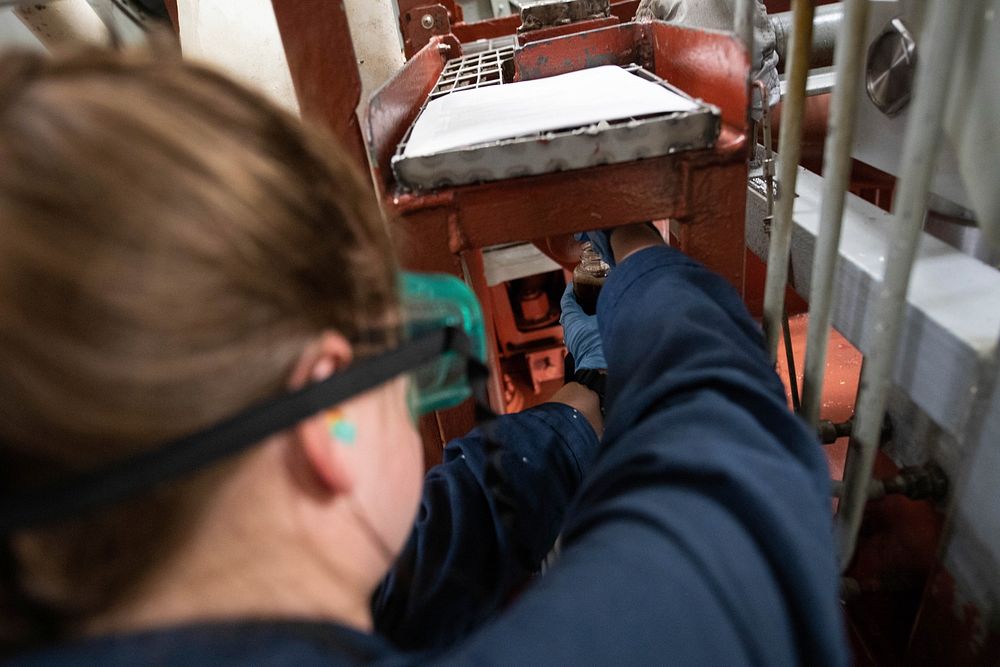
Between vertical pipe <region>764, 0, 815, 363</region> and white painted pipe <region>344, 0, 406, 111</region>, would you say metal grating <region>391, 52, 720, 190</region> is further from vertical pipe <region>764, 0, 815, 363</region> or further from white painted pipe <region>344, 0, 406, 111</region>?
white painted pipe <region>344, 0, 406, 111</region>

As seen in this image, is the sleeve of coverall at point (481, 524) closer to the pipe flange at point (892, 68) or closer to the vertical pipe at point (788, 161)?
the vertical pipe at point (788, 161)

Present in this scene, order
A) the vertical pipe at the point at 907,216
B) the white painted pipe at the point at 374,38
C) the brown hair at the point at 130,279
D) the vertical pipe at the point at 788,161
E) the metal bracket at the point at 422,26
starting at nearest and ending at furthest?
the brown hair at the point at 130,279 < the vertical pipe at the point at 907,216 < the vertical pipe at the point at 788,161 < the white painted pipe at the point at 374,38 < the metal bracket at the point at 422,26

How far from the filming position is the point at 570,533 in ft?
1.64

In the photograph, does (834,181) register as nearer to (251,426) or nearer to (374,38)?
(251,426)

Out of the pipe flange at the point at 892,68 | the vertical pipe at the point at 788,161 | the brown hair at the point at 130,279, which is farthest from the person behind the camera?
the pipe flange at the point at 892,68

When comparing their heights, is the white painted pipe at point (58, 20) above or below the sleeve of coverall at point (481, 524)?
above

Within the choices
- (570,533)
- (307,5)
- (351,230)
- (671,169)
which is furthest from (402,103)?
(570,533)

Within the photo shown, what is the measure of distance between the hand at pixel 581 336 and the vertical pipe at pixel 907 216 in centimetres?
43

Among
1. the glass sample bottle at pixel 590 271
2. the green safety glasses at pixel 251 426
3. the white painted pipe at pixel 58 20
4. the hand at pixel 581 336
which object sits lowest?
the hand at pixel 581 336

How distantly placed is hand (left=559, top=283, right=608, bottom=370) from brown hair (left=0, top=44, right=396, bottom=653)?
2.44 feet

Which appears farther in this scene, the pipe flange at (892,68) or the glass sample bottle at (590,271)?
the glass sample bottle at (590,271)

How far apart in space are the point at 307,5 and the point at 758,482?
2.04 feet

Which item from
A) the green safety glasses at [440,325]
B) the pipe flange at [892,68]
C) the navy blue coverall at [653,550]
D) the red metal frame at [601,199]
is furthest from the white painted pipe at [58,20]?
the pipe flange at [892,68]

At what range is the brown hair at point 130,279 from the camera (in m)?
0.28
